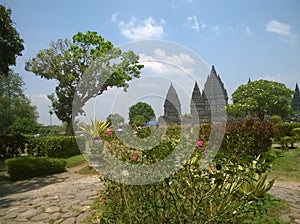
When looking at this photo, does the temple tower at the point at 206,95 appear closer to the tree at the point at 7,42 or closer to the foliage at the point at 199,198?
the foliage at the point at 199,198

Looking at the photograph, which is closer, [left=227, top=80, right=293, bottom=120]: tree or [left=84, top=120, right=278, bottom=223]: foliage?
[left=84, top=120, right=278, bottom=223]: foliage

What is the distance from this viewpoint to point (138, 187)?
8.83 feet

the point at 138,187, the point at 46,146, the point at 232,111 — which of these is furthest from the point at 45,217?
the point at 232,111

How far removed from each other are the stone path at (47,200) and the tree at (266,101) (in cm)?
2797

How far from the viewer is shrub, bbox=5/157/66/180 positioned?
7.02 m

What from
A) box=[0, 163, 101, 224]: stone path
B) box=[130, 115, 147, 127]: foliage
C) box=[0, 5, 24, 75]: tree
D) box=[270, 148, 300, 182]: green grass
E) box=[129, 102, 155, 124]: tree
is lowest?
box=[0, 163, 101, 224]: stone path

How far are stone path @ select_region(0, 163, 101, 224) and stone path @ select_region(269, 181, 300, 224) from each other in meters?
2.75

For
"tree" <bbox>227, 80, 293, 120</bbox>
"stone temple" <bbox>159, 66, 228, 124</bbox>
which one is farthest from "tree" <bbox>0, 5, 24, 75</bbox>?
"tree" <bbox>227, 80, 293, 120</bbox>

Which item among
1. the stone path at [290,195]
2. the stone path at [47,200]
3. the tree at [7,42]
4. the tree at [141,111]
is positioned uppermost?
the tree at [7,42]

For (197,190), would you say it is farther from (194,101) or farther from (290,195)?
(290,195)

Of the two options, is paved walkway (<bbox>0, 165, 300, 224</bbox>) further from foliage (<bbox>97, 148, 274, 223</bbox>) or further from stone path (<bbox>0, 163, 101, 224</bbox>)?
foliage (<bbox>97, 148, 274, 223</bbox>)

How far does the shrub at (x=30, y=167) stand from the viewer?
702 cm

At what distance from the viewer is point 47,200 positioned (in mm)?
4578

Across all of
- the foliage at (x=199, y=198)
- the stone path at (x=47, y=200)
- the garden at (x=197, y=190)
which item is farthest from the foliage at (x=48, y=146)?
the foliage at (x=199, y=198)
